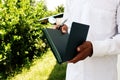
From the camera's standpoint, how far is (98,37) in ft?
7.33

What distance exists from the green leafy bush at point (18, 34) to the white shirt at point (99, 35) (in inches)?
118

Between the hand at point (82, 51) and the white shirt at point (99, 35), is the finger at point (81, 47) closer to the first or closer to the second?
the hand at point (82, 51)

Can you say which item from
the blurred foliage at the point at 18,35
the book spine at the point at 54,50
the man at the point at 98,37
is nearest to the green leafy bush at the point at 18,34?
the blurred foliage at the point at 18,35

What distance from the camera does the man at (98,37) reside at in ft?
6.80

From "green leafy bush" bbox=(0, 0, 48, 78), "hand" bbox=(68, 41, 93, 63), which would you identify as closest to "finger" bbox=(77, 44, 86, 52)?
"hand" bbox=(68, 41, 93, 63)

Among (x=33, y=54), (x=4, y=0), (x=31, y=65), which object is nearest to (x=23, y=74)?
(x=31, y=65)

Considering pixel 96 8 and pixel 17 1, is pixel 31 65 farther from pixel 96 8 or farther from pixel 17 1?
A: pixel 96 8

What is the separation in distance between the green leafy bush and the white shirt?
9.87 feet

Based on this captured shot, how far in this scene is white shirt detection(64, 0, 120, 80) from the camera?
6.85 feet

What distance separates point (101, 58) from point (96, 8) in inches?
14.6

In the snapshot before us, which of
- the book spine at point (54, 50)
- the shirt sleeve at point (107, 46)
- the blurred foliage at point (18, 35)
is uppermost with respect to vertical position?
the book spine at point (54, 50)

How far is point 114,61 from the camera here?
2342 mm

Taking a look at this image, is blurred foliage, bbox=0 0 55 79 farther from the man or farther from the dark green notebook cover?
the dark green notebook cover

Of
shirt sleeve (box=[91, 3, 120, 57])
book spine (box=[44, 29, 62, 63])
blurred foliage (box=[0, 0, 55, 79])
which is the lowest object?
blurred foliage (box=[0, 0, 55, 79])
